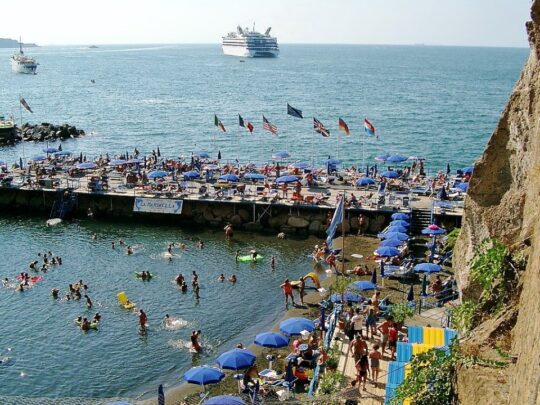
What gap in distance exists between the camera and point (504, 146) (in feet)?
51.3

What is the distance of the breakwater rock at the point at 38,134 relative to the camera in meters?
80.9

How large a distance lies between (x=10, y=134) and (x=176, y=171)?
3738 cm

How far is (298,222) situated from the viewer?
44.3m

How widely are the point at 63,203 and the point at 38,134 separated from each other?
124ft

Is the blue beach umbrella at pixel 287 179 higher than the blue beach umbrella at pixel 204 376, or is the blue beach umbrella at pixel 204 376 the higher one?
the blue beach umbrella at pixel 287 179

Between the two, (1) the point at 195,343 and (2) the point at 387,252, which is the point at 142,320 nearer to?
(1) the point at 195,343

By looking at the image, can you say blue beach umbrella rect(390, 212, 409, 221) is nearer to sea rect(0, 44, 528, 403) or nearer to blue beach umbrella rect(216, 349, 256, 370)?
sea rect(0, 44, 528, 403)

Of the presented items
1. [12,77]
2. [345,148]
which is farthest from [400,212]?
[12,77]

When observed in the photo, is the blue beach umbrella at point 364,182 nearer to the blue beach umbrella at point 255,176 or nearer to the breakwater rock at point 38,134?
the blue beach umbrella at point 255,176

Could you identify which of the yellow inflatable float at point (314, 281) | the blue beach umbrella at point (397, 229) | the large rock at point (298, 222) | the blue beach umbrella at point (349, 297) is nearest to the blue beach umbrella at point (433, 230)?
the blue beach umbrella at point (397, 229)

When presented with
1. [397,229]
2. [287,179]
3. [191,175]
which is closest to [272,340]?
[397,229]

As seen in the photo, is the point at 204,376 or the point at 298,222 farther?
the point at 298,222

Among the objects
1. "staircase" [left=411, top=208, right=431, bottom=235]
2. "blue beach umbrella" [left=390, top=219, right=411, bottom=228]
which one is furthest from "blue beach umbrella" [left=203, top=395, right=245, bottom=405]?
"staircase" [left=411, top=208, right=431, bottom=235]

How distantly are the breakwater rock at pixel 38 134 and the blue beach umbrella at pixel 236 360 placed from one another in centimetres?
6333
